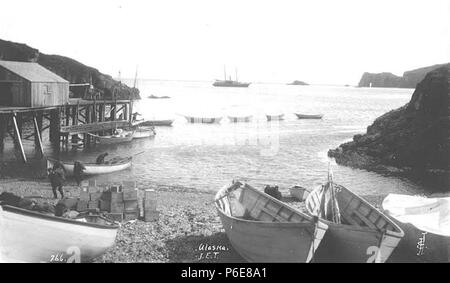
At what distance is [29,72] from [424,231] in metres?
25.9

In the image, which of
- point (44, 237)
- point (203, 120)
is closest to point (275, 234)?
point (44, 237)

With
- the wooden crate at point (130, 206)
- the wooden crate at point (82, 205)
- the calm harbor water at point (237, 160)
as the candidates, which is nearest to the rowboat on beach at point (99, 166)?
the calm harbor water at point (237, 160)

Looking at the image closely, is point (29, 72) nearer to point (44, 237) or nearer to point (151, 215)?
point (151, 215)

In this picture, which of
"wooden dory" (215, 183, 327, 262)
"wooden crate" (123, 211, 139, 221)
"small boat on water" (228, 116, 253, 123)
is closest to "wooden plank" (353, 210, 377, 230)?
"wooden dory" (215, 183, 327, 262)

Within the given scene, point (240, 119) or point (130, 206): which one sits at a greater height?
point (240, 119)

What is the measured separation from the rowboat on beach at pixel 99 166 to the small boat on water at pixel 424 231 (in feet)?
59.2

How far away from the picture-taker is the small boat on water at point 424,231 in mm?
11680

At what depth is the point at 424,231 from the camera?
1199cm

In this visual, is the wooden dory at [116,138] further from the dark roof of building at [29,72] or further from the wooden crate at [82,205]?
the wooden crate at [82,205]

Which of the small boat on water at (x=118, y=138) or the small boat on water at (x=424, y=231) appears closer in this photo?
the small boat on water at (x=424, y=231)

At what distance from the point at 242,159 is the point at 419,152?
1474 cm

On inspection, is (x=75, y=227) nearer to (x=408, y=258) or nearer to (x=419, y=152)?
(x=408, y=258)

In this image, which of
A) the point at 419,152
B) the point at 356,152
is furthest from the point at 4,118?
the point at 419,152
